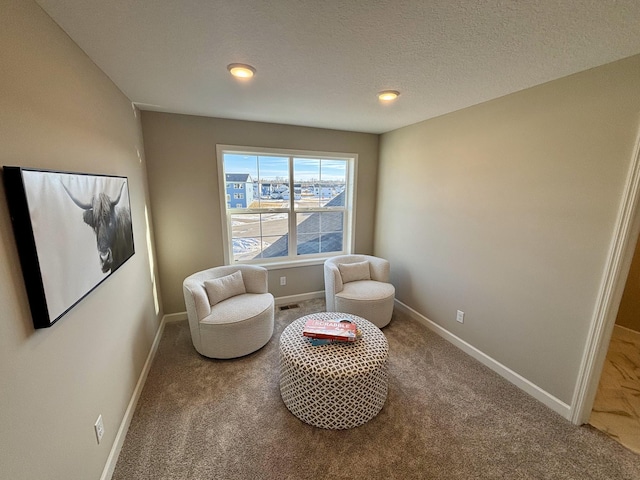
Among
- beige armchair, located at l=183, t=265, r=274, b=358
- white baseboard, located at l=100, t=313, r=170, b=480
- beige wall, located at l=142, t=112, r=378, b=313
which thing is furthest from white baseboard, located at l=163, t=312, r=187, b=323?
beige armchair, located at l=183, t=265, r=274, b=358

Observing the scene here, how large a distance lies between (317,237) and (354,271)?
2.69 ft

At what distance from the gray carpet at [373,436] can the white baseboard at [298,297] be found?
1.28 m

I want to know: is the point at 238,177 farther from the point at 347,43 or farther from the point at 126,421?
the point at 126,421

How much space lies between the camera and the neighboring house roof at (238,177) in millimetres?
3125

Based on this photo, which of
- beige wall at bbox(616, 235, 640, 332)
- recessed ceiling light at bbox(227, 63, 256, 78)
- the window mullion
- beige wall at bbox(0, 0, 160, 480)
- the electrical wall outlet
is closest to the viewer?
beige wall at bbox(0, 0, 160, 480)

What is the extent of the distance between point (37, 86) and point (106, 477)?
192 cm

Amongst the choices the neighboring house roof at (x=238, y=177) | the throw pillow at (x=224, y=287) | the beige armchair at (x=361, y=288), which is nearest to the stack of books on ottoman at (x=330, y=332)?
the beige armchair at (x=361, y=288)

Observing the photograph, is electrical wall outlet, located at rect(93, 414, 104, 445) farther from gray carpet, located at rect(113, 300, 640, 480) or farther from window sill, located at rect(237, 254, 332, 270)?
window sill, located at rect(237, 254, 332, 270)

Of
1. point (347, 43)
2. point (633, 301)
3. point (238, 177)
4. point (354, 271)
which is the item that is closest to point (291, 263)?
point (354, 271)

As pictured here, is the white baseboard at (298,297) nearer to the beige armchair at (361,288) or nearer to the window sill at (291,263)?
the window sill at (291,263)

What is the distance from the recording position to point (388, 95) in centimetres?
204

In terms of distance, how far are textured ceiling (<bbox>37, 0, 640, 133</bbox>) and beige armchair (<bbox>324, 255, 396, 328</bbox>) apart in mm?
1845

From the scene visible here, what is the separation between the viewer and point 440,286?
9.18 feet

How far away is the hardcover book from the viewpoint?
190 centimetres
